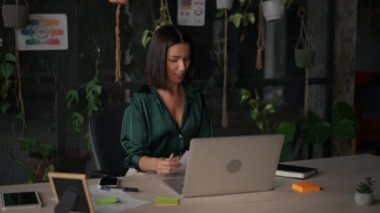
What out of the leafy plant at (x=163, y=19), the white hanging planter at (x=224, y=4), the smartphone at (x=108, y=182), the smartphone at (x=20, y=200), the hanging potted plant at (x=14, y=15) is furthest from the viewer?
the white hanging planter at (x=224, y=4)

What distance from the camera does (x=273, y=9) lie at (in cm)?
361

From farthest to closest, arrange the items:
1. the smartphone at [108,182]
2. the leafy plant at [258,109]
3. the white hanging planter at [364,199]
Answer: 1. the leafy plant at [258,109]
2. the smartphone at [108,182]
3. the white hanging planter at [364,199]

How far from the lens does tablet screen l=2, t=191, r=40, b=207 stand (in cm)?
164

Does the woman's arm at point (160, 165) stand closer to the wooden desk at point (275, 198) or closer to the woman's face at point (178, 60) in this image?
the wooden desk at point (275, 198)

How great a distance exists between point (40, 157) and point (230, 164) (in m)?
1.93

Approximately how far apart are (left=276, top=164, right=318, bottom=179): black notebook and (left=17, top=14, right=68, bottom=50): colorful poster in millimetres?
1754

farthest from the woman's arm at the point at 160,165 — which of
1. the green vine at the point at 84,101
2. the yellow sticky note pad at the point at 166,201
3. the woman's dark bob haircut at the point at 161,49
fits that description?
the green vine at the point at 84,101

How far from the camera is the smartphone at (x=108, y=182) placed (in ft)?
6.10

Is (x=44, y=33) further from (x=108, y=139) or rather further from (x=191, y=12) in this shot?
(x=108, y=139)

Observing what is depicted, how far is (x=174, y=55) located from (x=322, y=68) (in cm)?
222

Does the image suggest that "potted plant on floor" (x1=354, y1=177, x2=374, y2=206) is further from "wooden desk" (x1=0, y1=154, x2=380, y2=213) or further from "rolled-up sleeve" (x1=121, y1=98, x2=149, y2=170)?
"rolled-up sleeve" (x1=121, y1=98, x2=149, y2=170)

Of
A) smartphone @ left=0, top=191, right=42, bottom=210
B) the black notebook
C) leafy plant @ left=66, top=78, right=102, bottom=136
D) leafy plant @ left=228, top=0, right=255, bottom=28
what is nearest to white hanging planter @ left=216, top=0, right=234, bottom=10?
leafy plant @ left=228, top=0, right=255, bottom=28

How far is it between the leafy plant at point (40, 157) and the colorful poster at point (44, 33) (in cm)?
62

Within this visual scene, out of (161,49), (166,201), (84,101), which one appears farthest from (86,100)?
(166,201)
